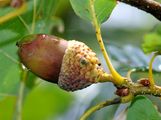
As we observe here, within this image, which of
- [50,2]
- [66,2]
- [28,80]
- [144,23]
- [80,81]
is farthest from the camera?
[144,23]

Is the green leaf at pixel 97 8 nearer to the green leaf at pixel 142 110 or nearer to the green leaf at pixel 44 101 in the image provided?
the green leaf at pixel 142 110

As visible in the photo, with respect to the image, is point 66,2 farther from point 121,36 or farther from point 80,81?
point 80,81

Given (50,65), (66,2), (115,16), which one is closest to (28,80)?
(50,65)

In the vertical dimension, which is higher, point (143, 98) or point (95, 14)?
point (95, 14)

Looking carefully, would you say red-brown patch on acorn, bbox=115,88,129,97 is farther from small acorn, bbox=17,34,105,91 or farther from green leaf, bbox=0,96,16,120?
green leaf, bbox=0,96,16,120

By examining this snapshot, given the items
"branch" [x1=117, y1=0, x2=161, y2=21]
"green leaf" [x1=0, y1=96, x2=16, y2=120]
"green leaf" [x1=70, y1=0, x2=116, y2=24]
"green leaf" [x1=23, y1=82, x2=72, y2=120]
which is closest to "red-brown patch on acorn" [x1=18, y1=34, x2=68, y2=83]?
"green leaf" [x1=70, y1=0, x2=116, y2=24]

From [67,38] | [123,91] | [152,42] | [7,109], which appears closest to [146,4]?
[152,42]


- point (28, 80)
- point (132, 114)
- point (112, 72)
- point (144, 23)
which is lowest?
point (144, 23)

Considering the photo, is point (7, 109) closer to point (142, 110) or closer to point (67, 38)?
point (67, 38)
